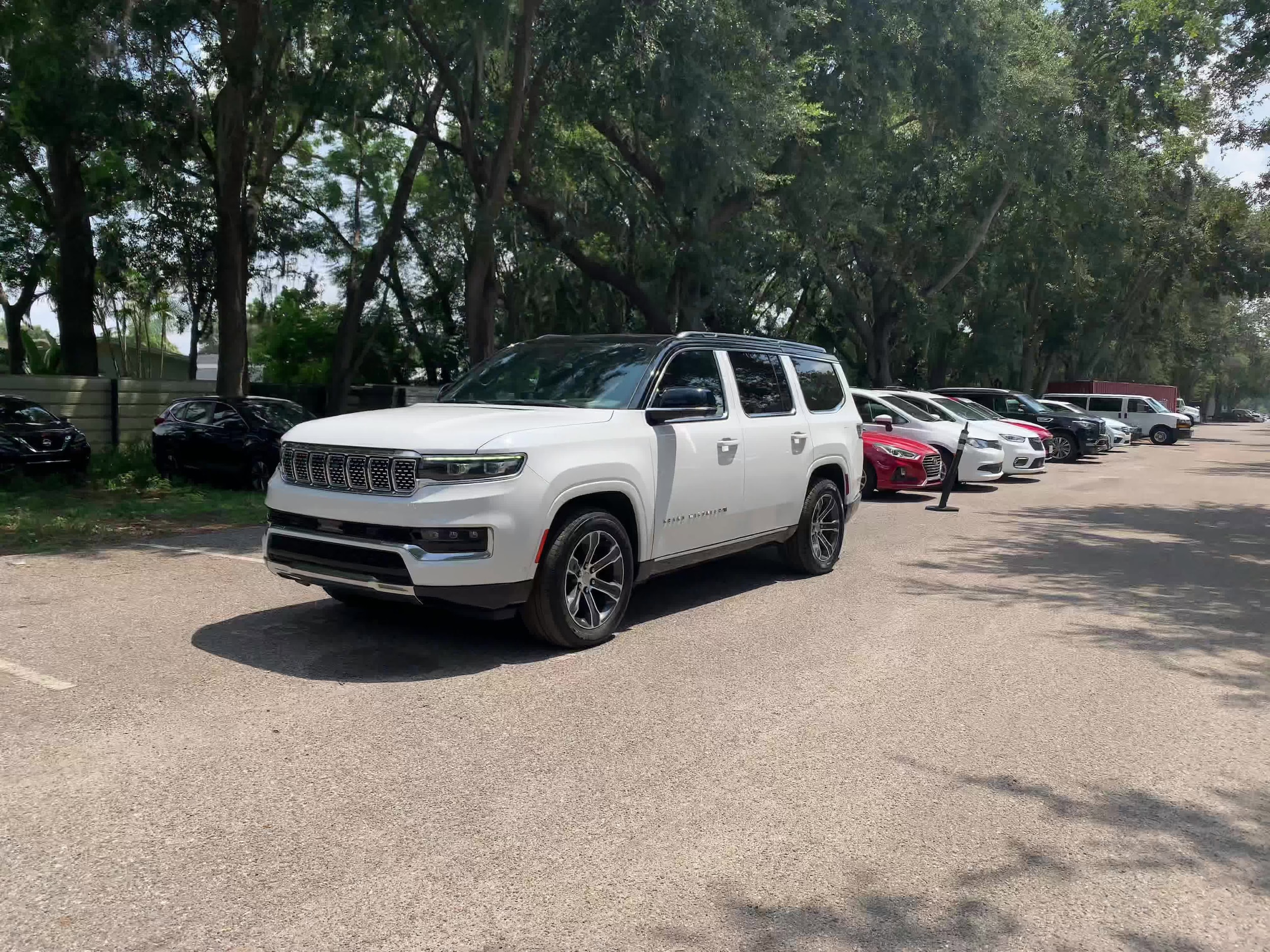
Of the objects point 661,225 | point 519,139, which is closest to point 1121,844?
point 519,139

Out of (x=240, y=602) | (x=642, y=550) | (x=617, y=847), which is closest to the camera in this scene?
(x=617, y=847)

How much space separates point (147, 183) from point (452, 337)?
14380 mm

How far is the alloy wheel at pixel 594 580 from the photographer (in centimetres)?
652

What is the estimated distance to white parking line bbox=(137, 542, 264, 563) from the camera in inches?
379

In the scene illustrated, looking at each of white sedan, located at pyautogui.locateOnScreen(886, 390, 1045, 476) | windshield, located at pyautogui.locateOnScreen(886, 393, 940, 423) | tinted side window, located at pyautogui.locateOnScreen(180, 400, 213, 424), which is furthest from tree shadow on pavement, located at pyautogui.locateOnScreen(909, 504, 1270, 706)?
tinted side window, located at pyautogui.locateOnScreen(180, 400, 213, 424)

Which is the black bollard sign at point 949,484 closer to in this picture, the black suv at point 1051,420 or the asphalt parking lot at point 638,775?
the asphalt parking lot at point 638,775

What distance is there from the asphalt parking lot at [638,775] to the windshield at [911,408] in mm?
10290

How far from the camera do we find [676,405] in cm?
721

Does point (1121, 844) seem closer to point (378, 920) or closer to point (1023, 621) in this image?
point (378, 920)

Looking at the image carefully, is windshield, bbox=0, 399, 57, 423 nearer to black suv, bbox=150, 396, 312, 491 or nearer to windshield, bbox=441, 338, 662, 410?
black suv, bbox=150, 396, 312, 491

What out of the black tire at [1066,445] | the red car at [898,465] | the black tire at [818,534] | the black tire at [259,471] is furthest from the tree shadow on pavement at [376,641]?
the black tire at [1066,445]

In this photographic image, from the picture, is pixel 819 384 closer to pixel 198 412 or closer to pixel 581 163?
pixel 198 412

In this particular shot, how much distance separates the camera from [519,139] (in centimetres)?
1936

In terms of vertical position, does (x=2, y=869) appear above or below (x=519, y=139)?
below
